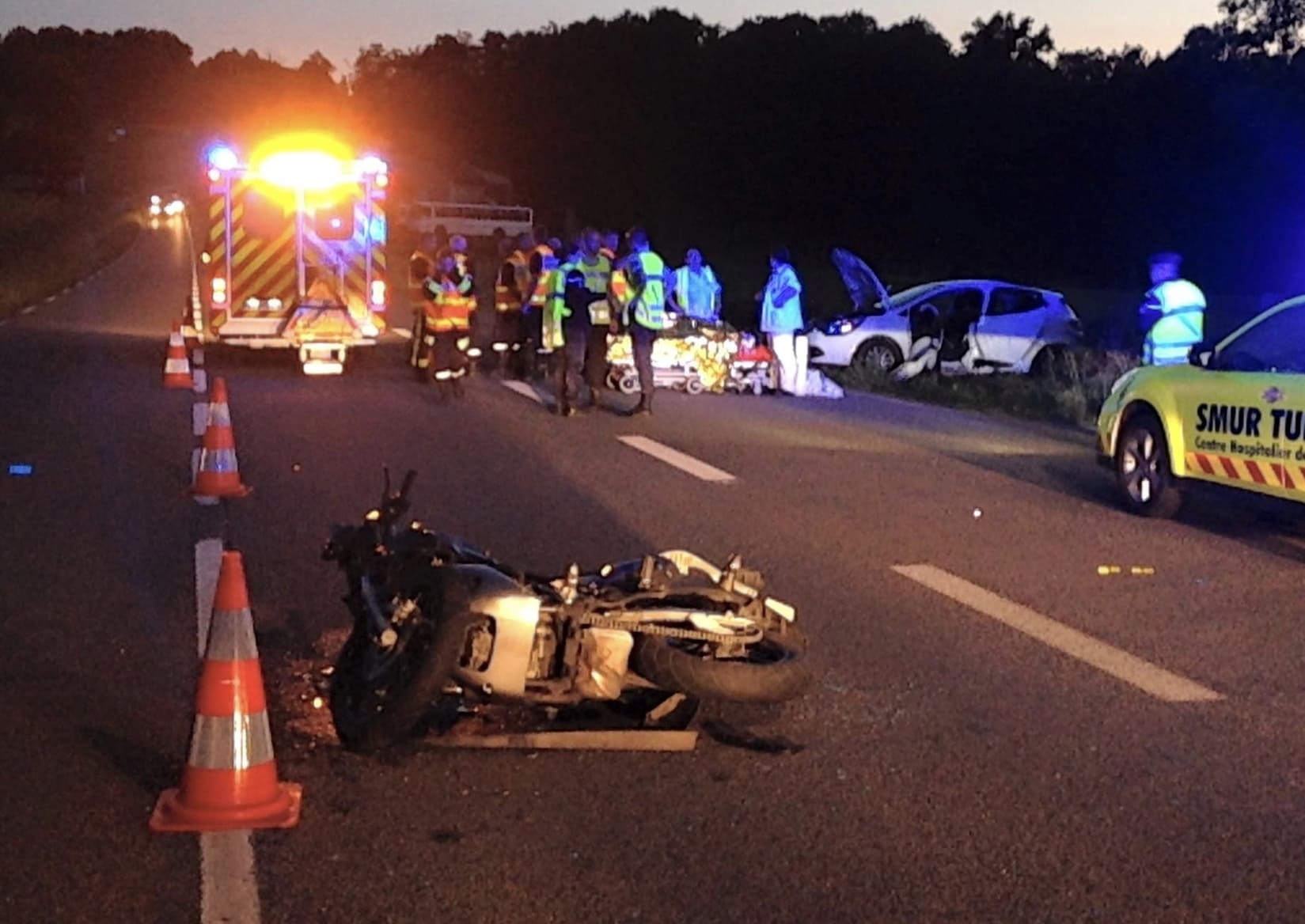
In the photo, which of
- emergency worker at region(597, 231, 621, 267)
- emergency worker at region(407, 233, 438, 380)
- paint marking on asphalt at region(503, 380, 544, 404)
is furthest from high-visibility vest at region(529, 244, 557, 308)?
emergency worker at region(407, 233, 438, 380)

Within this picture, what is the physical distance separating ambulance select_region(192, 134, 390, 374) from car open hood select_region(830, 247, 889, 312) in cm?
570

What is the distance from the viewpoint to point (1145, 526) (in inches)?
472

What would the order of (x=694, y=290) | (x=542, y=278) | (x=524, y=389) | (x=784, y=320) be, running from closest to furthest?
(x=784, y=320), (x=542, y=278), (x=524, y=389), (x=694, y=290)

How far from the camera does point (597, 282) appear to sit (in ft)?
60.8

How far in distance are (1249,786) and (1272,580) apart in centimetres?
410

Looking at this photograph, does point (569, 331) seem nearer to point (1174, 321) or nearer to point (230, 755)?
point (1174, 321)

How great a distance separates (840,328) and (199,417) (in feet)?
30.4

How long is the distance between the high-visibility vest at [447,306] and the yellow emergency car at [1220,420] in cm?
815

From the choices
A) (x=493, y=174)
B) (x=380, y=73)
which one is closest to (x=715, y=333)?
(x=493, y=174)

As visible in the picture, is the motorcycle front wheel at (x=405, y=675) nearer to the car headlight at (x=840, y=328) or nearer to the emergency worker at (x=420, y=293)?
the emergency worker at (x=420, y=293)

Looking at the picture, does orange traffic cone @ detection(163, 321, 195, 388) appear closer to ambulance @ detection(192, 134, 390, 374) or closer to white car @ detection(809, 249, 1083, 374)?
ambulance @ detection(192, 134, 390, 374)

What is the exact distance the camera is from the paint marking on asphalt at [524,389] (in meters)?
19.5

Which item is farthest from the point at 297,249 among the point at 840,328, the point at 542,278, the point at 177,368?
the point at 840,328

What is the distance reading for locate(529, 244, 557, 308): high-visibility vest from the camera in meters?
20.1
